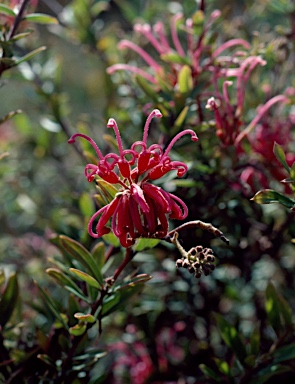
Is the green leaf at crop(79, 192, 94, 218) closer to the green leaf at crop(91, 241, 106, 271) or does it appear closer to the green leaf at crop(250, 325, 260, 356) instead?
the green leaf at crop(91, 241, 106, 271)

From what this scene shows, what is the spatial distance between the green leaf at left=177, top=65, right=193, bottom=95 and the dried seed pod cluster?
0.27 m

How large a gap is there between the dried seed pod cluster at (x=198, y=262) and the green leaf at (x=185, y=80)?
273 mm

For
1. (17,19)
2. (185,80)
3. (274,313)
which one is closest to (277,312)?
(274,313)

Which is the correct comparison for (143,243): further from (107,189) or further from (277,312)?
(277,312)

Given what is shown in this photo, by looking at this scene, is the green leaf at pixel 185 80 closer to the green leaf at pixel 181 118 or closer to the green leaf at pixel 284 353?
the green leaf at pixel 181 118

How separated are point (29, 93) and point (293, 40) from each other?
486mm

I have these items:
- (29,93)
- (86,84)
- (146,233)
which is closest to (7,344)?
(146,233)

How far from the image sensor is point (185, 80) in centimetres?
66

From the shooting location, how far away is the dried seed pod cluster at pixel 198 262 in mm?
443

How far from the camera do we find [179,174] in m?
0.53

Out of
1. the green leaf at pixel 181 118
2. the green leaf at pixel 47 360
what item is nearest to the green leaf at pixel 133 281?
the green leaf at pixel 47 360

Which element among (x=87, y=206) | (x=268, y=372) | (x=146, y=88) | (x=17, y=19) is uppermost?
(x=17, y=19)

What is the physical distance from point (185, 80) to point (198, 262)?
288mm

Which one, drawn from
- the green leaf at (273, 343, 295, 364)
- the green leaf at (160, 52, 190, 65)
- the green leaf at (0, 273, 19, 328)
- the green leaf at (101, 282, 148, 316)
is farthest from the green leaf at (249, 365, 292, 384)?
the green leaf at (160, 52, 190, 65)
